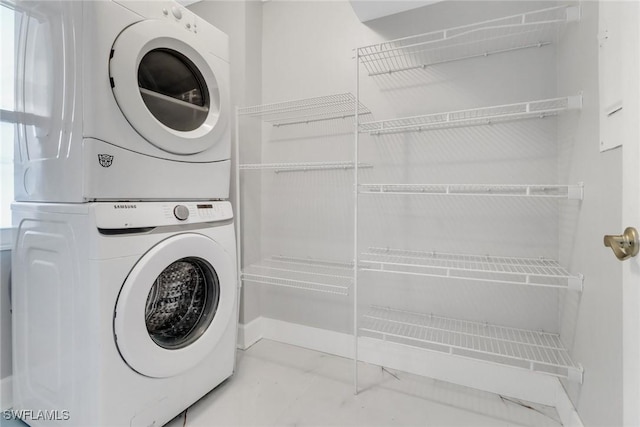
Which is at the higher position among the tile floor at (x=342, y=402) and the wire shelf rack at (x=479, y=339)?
the wire shelf rack at (x=479, y=339)

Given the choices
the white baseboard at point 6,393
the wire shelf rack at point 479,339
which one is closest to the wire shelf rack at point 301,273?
the wire shelf rack at point 479,339

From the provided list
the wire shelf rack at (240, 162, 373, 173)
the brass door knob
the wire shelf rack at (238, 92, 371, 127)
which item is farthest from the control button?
the brass door knob

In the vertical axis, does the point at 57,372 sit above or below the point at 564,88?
below

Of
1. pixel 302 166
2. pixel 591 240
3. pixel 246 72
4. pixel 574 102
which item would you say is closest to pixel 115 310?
pixel 302 166

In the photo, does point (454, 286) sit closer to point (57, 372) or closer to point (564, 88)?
point (564, 88)

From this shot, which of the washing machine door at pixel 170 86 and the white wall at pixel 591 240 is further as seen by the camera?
the washing machine door at pixel 170 86

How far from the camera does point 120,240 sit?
1.04 meters

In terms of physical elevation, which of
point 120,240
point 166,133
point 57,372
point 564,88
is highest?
point 564,88

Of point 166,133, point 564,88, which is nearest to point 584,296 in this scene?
point 564,88

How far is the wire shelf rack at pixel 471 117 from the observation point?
1.30 metres

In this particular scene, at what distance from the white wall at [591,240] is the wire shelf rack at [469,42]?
111 millimetres

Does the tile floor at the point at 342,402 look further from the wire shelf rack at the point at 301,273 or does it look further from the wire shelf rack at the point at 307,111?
the wire shelf rack at the point at 307,111

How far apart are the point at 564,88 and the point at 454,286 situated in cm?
99

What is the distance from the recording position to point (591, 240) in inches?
40.5
